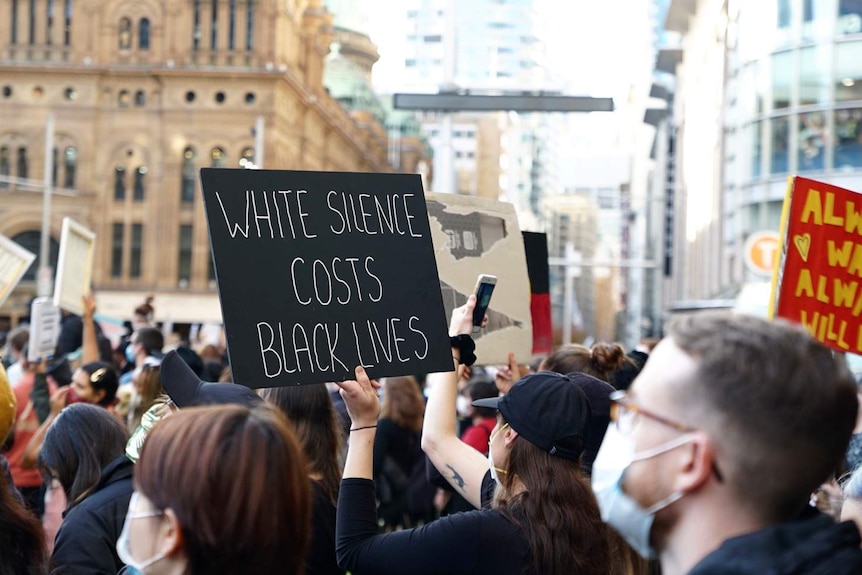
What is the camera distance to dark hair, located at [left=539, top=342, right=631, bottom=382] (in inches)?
227

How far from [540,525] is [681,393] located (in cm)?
138

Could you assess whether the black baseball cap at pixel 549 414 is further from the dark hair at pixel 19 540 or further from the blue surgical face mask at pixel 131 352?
the blue surgical face mask at pixel 131 352

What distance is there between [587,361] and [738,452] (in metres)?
3.43

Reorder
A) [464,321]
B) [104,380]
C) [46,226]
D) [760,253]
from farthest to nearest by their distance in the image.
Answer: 1. [46,226]
2. [760,253]
3. [104,380]
4. [464,321]

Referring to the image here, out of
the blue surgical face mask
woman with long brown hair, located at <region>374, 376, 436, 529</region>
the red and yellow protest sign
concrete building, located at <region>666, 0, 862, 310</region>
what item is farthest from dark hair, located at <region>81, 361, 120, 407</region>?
concrete building, located at <region>666, 0, 862, 310</region>

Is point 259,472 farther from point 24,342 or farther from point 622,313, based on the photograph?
point 622,313

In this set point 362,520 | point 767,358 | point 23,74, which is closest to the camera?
point 767,358

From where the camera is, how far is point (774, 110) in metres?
31.6

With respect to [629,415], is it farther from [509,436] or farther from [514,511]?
[509,436]

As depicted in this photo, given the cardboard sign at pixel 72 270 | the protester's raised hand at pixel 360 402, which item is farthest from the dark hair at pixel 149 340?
the protester's raised hand at pixel 360 402

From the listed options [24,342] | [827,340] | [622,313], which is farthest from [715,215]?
[622,313]

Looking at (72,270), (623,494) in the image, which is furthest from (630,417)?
(72,270)

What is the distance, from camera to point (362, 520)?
3.74m

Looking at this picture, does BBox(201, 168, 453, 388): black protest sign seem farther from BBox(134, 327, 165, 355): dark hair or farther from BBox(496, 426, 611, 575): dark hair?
Answer: BBox(134, 327, 165, 355): dark hair
